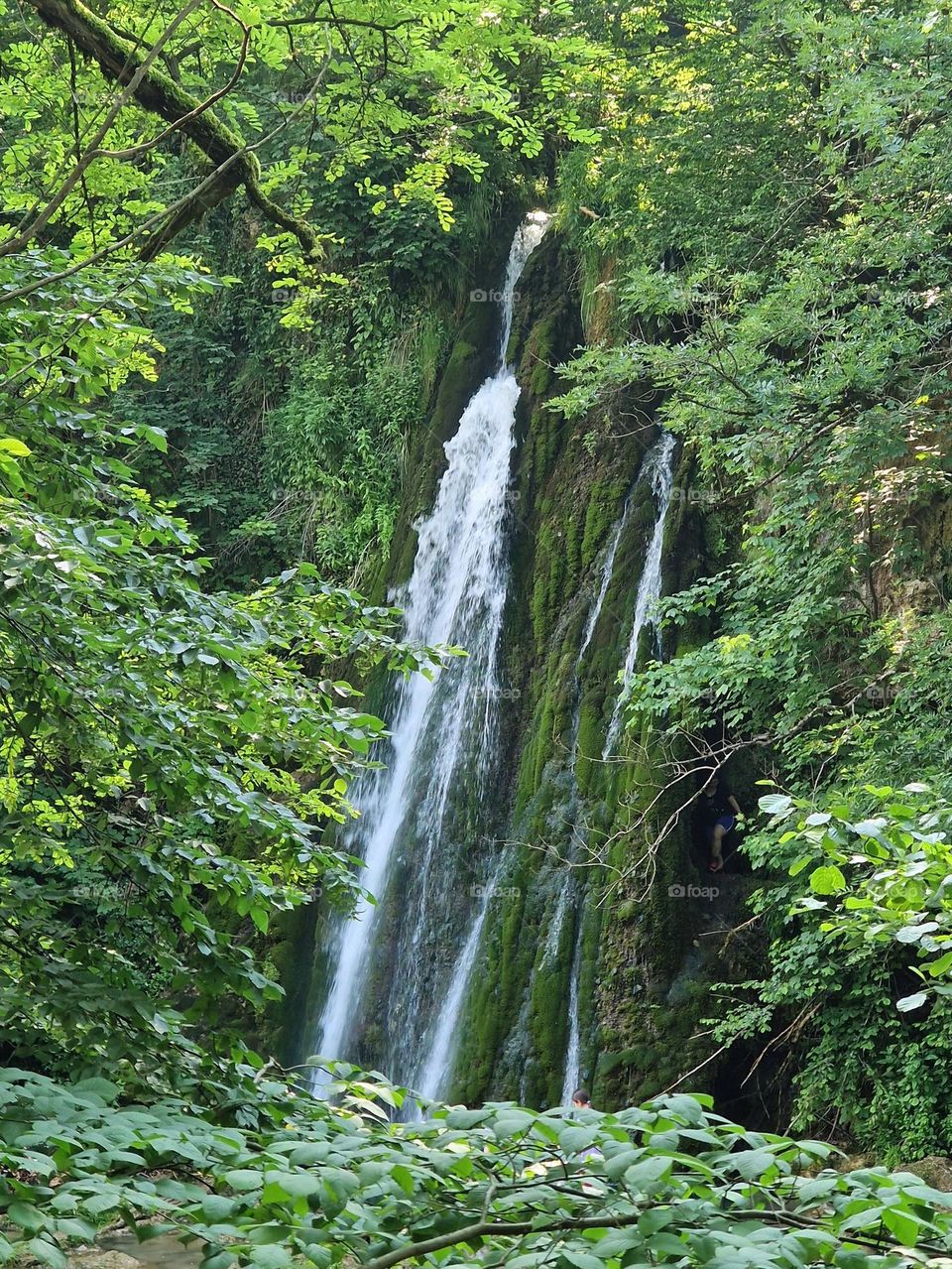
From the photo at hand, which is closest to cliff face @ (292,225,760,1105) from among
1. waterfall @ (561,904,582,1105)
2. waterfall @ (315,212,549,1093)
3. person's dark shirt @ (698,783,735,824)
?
waterfall @ (561,904,582,1105)

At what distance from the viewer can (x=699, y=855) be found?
910cm

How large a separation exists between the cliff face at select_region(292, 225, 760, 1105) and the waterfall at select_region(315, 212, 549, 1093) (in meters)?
0.12

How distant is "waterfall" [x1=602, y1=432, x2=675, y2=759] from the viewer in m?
9.04

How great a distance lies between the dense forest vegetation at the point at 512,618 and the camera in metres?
2.07

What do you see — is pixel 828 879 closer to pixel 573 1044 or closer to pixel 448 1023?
pixel 573 1044

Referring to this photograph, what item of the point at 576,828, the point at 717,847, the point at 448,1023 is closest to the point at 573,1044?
the point at 448,1023

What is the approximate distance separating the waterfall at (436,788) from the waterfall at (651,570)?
1.46m

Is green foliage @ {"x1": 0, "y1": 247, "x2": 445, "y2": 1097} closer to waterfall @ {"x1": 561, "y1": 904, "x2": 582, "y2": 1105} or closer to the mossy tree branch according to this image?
the mossy tree branch

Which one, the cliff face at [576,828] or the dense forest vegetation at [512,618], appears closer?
the dense forest vegetation at [512,618]

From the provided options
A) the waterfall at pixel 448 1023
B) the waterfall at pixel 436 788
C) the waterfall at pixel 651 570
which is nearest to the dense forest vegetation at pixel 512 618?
the waterfall at pixel 651 570

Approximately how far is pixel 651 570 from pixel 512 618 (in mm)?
1690

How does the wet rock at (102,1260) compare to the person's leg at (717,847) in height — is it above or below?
below

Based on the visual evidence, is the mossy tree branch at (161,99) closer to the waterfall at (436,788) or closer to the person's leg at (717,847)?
the waterfall at (436,788)

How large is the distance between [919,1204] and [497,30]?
6.45 meters
